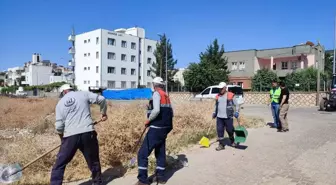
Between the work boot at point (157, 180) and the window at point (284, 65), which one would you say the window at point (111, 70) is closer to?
the window at point (284, 65)

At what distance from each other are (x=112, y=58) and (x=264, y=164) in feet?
173

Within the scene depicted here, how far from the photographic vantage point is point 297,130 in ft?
33.2

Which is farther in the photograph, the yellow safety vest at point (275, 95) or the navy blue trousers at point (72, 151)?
the yellow safety vest at point (275, 95)

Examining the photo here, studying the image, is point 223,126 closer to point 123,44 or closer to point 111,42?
point 111,42

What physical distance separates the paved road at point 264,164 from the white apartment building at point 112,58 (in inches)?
1877

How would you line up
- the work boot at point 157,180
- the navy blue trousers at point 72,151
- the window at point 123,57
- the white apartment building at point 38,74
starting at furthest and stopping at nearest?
the white apartment building at point 38,74, the window at point 123,57, the work boot at point 157,180, the navy blue trousers at point 72,151

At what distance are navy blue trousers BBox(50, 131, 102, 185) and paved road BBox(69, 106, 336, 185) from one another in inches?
30.1

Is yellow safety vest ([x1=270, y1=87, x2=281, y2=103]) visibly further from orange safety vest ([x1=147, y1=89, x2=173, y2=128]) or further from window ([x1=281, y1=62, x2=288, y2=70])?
window ([x1=281, y1=62, x2=288, y2=70])

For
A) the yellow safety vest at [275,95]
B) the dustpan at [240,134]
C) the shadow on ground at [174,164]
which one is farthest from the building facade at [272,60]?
the shadow on ground at [174,164]

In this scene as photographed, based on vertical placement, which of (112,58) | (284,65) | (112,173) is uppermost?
(112,58)

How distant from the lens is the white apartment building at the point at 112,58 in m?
54.6

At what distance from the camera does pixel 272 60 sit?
4341cm

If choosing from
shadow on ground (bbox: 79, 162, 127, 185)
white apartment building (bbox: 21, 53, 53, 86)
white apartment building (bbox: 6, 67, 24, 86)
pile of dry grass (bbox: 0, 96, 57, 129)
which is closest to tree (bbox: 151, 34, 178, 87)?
pile of dry grass (bbox: 0, 96, 57, 129)

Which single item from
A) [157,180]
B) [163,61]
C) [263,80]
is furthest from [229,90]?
[163,61]
